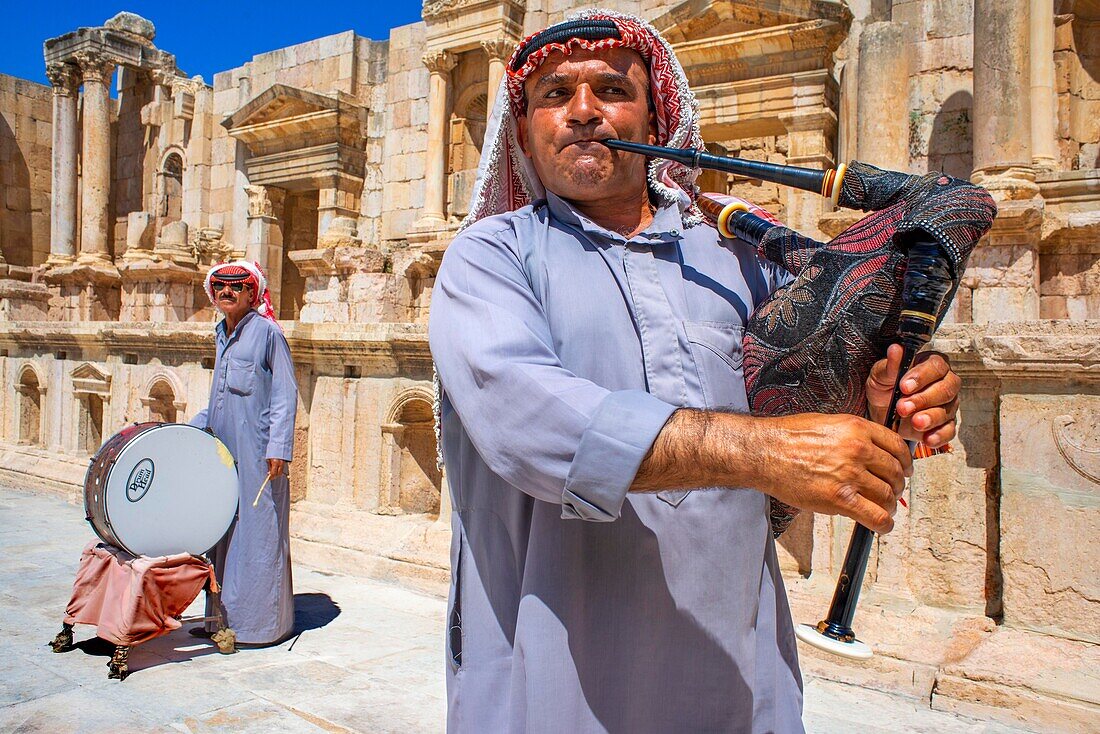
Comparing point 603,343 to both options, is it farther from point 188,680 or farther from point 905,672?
point 188,680

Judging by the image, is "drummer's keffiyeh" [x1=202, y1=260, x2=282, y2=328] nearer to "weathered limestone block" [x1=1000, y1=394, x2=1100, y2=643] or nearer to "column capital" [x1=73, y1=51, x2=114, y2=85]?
"weathered limestone block" [x1=1000, y1=394, x2=1100, y2=643]

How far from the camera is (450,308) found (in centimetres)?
135

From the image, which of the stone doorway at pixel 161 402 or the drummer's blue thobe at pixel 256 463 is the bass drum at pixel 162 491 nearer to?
the drummer's blue thobe at pixel 256 463

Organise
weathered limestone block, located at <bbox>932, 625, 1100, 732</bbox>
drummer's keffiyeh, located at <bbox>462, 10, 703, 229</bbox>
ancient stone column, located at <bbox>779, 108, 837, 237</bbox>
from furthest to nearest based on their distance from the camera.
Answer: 1. ancient stone column, located at <bbox>779, 108, 837, 237</bbox>
2. weathered limestone block, located at <bbox>932, 625, 1100, 732</bbox>
3. drummer's keffiyeh, located at <bbox>462, 10, 703, 229</bbox>

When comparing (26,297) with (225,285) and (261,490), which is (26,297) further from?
(261,490)

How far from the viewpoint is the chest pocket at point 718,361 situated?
4.99 feet

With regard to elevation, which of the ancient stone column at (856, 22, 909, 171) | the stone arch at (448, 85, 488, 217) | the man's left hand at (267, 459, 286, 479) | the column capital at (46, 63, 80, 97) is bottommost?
the man's left hand at (267, 459, 286, 479)

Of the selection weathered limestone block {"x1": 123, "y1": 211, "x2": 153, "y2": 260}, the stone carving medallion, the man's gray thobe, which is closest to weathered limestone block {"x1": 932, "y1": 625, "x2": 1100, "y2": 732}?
the stone carving medallion

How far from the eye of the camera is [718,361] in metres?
1.54

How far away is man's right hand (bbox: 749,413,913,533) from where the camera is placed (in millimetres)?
1050

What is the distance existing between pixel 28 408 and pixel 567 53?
10.5 m

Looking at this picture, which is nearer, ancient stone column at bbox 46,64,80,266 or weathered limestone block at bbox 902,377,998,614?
weathered limestone block at bbox 902,377,998,614

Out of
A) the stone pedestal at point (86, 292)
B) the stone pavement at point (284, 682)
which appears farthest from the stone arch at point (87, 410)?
the stone pedestal at point (86, 292)

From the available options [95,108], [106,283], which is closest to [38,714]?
[106,283]
